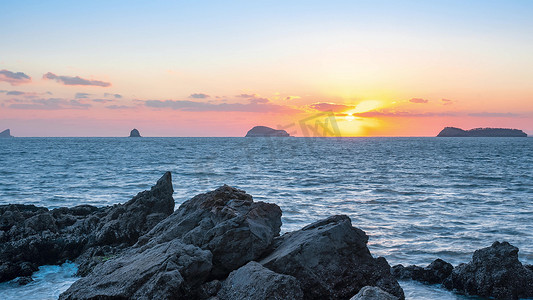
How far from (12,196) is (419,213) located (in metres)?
27.5

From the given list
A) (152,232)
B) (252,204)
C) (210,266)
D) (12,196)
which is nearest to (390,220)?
(252,204)

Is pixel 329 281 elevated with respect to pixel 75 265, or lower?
elevated

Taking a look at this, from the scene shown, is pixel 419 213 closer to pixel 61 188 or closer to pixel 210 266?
pixel 210 266

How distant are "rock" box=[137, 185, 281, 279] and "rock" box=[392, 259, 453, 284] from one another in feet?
13.0

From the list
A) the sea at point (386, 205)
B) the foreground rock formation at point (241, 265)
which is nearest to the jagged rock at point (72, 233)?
the sea at point (386, 205)

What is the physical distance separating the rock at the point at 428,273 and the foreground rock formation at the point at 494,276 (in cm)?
9

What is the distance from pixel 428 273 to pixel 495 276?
1806 millimetres

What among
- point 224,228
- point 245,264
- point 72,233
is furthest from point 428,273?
point 72,233

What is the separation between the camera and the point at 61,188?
35.7 meters

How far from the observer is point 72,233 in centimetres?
1741

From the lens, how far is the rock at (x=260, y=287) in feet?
27.7

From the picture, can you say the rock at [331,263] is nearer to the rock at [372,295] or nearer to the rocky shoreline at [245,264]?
the rocky shoreline at [245,264]

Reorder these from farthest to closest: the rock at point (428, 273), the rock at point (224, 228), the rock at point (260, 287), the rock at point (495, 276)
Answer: the rock at point (428, 273) < the rock at point (495, 276) < the rock at point (224, 228) < the rock at point (260, 287)

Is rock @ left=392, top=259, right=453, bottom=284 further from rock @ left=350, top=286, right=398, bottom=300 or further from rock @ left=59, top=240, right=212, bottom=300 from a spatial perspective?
rock @ left=59, top=240, right=212, bottom=300
